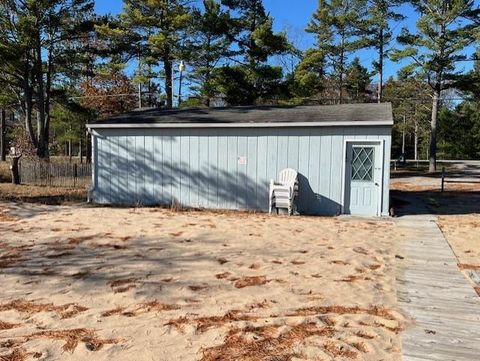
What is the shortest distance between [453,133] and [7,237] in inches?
1631

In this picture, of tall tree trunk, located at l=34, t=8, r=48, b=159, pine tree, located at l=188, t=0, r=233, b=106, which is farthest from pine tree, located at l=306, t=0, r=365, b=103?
tall tree trunk, located at l=34, t=8, r=48, b=159

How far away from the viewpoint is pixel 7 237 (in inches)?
300

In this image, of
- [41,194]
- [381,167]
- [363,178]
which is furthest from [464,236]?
[41,194]

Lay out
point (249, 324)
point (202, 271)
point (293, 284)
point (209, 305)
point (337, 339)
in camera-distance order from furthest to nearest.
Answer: point (202, 271) → point (293, 284) → point (209, 305) → point (249, 324) → point (337, 339)

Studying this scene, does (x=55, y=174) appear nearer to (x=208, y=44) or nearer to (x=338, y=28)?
(x=208, y=44)

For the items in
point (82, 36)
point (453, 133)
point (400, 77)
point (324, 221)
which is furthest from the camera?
point (453, 133)

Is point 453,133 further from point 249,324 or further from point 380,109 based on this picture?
point 249,324

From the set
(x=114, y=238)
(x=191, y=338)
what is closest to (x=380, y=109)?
(x=114, y=238)

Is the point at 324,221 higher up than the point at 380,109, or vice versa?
the point at 380,109

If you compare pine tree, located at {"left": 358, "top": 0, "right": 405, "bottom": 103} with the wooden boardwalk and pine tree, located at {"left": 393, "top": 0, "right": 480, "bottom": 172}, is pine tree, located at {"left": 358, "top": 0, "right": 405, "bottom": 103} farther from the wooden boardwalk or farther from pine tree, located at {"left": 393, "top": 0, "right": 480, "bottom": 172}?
the wooden boardwalk

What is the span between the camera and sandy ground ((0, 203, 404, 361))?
3369 millimetres

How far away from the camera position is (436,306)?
4387 mm

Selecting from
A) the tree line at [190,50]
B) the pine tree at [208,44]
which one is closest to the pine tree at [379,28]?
the tree line at [190,50]

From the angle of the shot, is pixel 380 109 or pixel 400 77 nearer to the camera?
pixel 380 109
